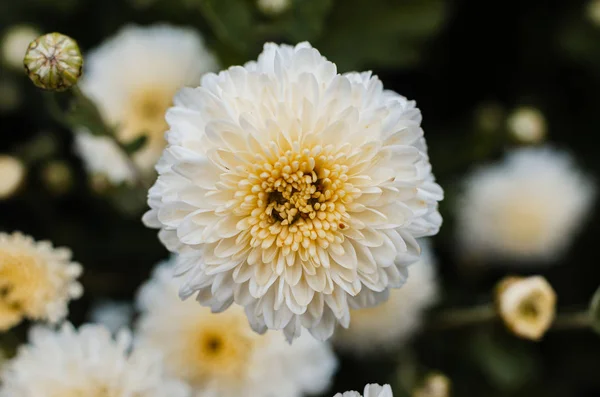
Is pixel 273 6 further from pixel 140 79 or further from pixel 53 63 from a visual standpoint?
pixel 53 63

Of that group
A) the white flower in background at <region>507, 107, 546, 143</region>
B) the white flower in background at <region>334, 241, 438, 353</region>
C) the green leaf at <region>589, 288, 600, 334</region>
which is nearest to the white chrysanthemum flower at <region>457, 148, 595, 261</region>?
the white flower in background at <region>507, 107, 546, 143</region>

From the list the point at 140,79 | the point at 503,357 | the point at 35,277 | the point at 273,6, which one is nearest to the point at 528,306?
the point at 503,357

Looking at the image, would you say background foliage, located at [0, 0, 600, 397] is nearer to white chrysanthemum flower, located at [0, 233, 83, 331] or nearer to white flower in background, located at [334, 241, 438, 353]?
white flower in background, located at [334, 241, 438, 353]

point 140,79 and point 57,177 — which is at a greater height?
point 140,79

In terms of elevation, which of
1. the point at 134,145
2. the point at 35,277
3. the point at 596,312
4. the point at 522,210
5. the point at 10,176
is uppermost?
the point at 10,176

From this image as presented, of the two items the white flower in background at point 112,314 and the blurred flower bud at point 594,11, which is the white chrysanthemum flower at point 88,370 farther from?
the blurred flower bud at point 594,11
